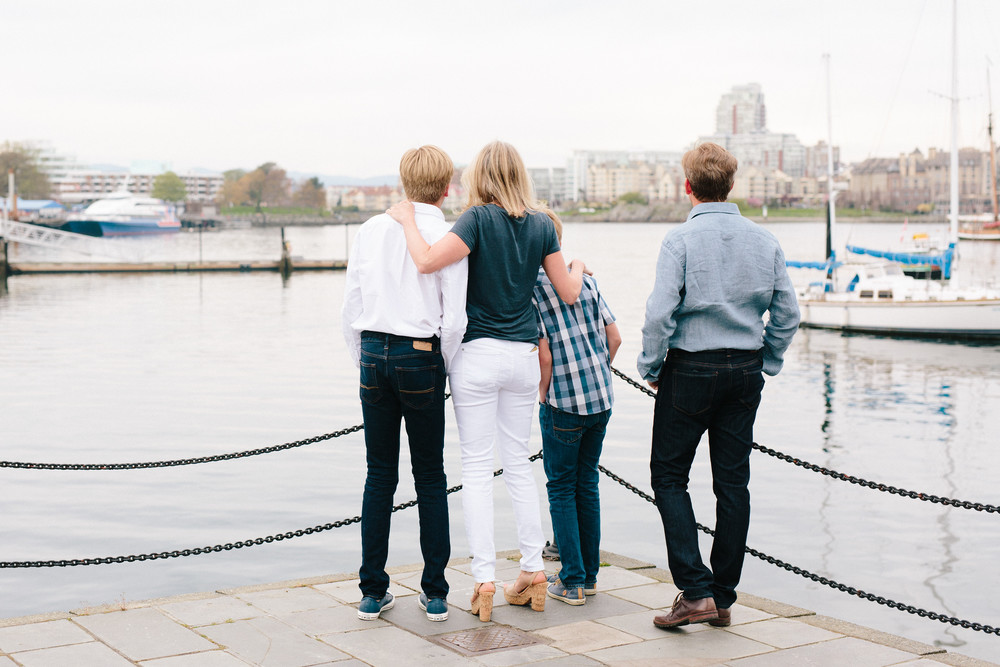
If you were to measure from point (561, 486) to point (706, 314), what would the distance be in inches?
40.7

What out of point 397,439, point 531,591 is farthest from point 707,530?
point 397,439

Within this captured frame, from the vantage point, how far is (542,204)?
4.66m

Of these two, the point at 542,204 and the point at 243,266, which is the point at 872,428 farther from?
the point at 243,266

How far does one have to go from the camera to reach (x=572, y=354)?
474 centimetres

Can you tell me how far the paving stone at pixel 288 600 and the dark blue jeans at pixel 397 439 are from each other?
325 millimetres

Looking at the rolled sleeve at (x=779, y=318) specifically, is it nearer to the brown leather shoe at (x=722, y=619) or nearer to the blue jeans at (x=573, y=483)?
the blue jeans at (x=573, y=483)

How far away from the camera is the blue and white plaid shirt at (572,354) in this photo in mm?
4715

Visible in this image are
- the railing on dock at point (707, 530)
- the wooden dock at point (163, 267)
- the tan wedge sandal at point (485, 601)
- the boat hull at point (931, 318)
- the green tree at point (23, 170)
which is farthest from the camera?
the green tree at point (23, 170)

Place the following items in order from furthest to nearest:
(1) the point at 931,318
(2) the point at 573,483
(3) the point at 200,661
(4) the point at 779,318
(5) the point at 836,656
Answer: (1) the point at 931,318
(2) the point at 573,483
(4) the point at 779,318
(5) the point at 836,656
(3) the point at 200,661

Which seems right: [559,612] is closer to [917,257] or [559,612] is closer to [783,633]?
[783,633]

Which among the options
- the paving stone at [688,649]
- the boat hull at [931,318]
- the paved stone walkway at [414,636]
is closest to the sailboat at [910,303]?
the boat hull at [931,318]

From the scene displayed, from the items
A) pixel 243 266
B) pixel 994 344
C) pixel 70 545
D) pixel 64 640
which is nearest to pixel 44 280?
pixel 243 266

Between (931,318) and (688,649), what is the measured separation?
3194cm

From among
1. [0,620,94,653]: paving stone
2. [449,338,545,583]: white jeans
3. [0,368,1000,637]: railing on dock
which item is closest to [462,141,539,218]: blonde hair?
[449,338,545,583]: white jeans
